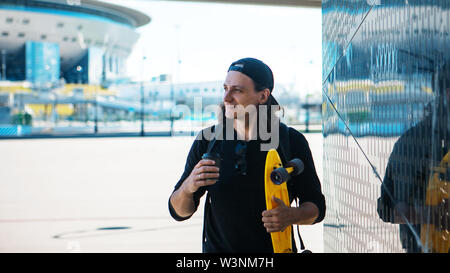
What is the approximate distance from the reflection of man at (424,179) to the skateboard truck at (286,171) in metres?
0.25

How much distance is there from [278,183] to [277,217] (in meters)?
0.10

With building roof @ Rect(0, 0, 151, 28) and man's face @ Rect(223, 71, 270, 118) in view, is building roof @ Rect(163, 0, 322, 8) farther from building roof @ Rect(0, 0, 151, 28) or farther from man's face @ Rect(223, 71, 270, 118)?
building roof @ Rect(0, 0, 151, 28)

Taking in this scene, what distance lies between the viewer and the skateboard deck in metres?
1.36

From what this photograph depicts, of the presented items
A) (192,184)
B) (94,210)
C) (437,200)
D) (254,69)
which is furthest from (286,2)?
(94,210)

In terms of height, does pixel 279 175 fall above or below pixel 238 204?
above

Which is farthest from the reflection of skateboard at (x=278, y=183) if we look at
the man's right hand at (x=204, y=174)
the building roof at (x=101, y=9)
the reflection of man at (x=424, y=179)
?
the building roof at (x=101, y=9)

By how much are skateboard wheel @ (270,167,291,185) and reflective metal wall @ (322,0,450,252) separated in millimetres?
317

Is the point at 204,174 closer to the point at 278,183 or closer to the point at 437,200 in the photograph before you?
the point at 278,183

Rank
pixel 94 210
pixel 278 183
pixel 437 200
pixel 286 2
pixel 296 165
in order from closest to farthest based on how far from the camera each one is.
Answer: pixel 437 200 → pixel 278 183 → pixel 296 165 → pixel 286 2 → pixel 94 210

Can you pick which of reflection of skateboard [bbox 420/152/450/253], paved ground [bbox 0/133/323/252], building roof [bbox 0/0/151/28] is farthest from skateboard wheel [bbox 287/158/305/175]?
building roof [bbox 0/0/151/28]

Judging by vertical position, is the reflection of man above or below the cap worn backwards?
below

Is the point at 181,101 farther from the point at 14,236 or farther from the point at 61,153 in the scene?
the point at 14,236

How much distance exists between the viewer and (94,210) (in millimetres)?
6383
